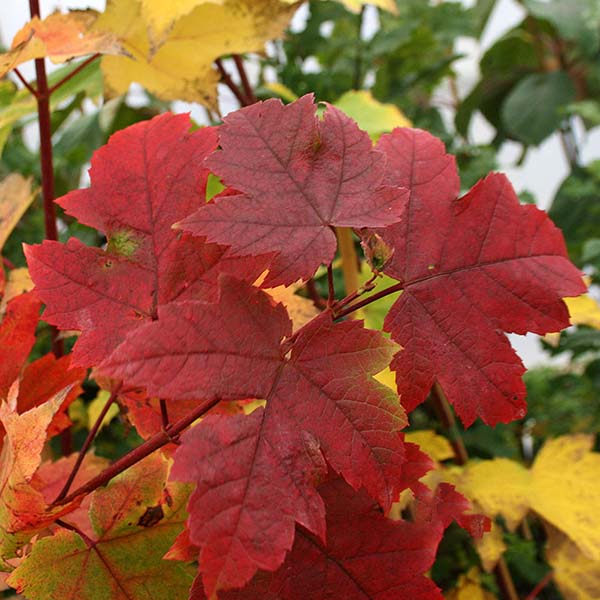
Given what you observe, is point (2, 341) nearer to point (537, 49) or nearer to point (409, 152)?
point (409, 152)

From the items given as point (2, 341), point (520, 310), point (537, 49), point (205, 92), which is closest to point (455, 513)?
point (520, 310)

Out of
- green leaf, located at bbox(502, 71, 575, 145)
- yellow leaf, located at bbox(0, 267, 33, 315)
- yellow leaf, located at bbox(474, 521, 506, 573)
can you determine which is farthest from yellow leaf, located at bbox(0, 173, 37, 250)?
green leaf, located at bbox(502, 71, 575, 145)

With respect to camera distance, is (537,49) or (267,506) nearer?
(267,506)

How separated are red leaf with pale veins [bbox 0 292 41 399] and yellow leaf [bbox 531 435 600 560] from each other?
363 millimetres

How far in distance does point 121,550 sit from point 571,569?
409mm

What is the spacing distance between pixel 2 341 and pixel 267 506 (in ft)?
0.53

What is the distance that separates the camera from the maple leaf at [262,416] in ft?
0.67

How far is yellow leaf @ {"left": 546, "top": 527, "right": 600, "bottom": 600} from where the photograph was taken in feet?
1.81

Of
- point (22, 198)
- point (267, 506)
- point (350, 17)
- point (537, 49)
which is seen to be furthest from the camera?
point (537, 49)

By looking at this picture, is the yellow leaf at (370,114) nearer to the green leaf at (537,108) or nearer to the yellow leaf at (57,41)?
the yellow leaf at (57,41)

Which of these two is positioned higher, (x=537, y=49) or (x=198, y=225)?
(x=198, y=225)

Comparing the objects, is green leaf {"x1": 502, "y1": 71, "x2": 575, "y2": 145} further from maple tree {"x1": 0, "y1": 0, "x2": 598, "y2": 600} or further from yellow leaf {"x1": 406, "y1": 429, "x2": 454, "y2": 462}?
maple tree {"x1": 0, "y1": 0, "x2": 598, "y2": 600}

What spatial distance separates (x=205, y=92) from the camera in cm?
45

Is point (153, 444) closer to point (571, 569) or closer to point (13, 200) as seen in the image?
point (13, 200)
